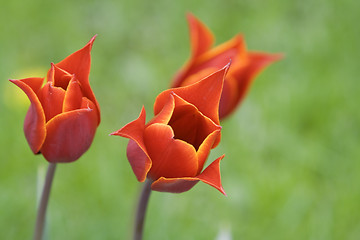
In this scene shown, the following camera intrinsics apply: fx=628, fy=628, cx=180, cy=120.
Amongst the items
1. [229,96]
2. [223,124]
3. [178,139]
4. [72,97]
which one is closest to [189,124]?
[178,139]

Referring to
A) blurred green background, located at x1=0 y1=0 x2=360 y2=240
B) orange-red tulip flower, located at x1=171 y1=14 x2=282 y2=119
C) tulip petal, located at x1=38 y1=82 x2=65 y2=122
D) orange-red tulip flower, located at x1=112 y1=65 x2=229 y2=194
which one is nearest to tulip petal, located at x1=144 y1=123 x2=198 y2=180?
orange-red tulip flower, located at x1=112 y1=65 x2=229 y2=194

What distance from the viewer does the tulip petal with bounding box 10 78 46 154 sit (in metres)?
0.72

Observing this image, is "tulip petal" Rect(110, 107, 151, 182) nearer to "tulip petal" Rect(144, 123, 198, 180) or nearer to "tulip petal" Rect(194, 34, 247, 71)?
"tulip petal" Rect(144, 123, 198, 180)

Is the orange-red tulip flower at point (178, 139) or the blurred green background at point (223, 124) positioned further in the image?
the blurred green background at point (223, 124)

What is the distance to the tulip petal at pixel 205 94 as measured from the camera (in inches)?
27.9

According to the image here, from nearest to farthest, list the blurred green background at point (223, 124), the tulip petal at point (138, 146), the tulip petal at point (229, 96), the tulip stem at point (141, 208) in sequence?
the tulip petal at point (138, 146) → the tulip stem at point (141, 208) → the tulip petal at point (229, 96) → the blurred green background at point (223, 124)

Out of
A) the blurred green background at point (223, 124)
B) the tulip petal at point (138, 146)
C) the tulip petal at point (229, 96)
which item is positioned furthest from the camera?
the blurred green background at point (223, 124)

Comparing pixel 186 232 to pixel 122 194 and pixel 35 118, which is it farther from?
pixel 35 118

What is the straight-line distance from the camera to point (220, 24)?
238 cm

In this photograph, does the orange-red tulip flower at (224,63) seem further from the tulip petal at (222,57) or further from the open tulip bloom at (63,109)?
the open tulip bloom at (63,109)

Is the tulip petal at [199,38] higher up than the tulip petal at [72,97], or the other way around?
the tulip petal at [72,97]

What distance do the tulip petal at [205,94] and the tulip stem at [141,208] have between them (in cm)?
12

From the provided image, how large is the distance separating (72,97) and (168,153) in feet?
0.42

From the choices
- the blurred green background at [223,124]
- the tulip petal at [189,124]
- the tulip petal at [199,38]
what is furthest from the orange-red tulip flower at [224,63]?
the blurred green background at [223,124]
